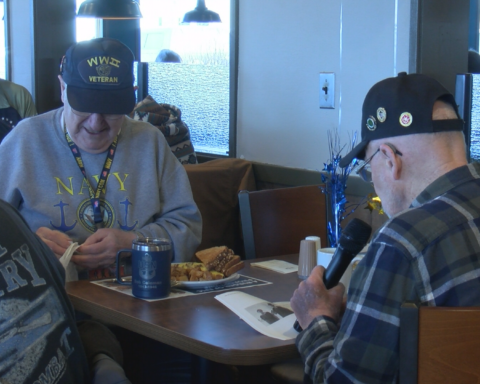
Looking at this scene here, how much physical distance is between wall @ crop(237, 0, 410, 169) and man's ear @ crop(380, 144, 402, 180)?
5.36ft

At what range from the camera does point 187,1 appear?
501 centimetres

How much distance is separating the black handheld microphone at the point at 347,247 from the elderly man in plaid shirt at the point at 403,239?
66 mm

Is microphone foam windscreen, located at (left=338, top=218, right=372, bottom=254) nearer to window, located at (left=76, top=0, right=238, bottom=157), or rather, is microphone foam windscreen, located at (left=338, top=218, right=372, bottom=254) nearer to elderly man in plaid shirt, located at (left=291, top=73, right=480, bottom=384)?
elderly man in plaid shirt, located at (left=291, top=73, right=480, bottom=384)

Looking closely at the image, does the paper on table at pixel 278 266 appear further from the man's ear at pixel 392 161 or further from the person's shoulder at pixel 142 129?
the man's ear at pixel 392 161

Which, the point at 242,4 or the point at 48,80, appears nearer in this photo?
the point at 242,4

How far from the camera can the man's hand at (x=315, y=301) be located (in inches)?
56.6

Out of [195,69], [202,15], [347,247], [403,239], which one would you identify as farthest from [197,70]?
[403,239]

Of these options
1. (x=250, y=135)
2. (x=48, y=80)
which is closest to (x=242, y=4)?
(x=250, y=135)

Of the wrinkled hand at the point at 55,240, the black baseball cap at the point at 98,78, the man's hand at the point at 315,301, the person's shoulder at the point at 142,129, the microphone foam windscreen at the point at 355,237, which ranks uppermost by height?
the black baseball cap at the point at 98,78

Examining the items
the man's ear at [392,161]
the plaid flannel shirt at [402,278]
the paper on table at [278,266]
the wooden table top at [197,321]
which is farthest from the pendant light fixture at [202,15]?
the plaid flannel shirt at [402,278]

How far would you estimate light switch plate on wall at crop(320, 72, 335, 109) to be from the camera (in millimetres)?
3180

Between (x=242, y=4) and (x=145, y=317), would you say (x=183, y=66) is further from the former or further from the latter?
(x=145, y=317)

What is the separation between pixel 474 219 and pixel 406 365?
32 cm

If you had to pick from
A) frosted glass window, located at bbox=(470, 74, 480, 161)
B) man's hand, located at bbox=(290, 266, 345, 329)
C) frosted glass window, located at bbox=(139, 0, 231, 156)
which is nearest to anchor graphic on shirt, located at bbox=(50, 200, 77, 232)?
man's hand, located at bbox=(290, 266, 345, 329)
